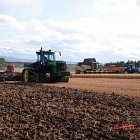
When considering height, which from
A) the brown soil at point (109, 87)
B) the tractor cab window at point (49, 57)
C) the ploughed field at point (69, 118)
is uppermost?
the tractor cab window at point (49, 57)

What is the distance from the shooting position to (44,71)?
101 feet

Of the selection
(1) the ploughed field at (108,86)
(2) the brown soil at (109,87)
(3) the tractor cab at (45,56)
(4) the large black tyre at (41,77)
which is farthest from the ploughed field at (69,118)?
(3) the tractor cab at (45,56)

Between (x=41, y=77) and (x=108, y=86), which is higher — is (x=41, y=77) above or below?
above

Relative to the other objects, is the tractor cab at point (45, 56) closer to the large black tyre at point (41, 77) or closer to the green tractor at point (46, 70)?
the green tractor at point (46, 70)

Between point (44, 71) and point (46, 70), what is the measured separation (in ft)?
0.81

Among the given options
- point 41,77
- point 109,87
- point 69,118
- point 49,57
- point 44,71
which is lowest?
point 69,118

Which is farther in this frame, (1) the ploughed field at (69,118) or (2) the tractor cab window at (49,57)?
(2) the tractor cab window at (49,57)

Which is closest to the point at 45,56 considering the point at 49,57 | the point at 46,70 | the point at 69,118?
the point at 49,57

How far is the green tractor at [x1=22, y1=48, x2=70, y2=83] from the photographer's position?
30.3 metres

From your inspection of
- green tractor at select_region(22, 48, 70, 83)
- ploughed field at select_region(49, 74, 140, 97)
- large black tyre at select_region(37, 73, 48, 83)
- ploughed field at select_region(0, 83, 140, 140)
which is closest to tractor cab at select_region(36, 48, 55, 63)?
green tractor at select_region(22, 48, 70, 83)

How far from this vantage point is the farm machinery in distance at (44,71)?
3027cm

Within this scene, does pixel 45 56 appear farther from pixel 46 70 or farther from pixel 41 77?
pixel 41 77

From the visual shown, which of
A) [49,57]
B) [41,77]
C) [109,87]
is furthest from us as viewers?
[49,57]

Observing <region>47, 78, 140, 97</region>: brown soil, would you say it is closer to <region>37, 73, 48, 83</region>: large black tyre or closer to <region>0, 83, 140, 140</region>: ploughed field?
<region>37, 73, 48, 83</region>: large black tyre
